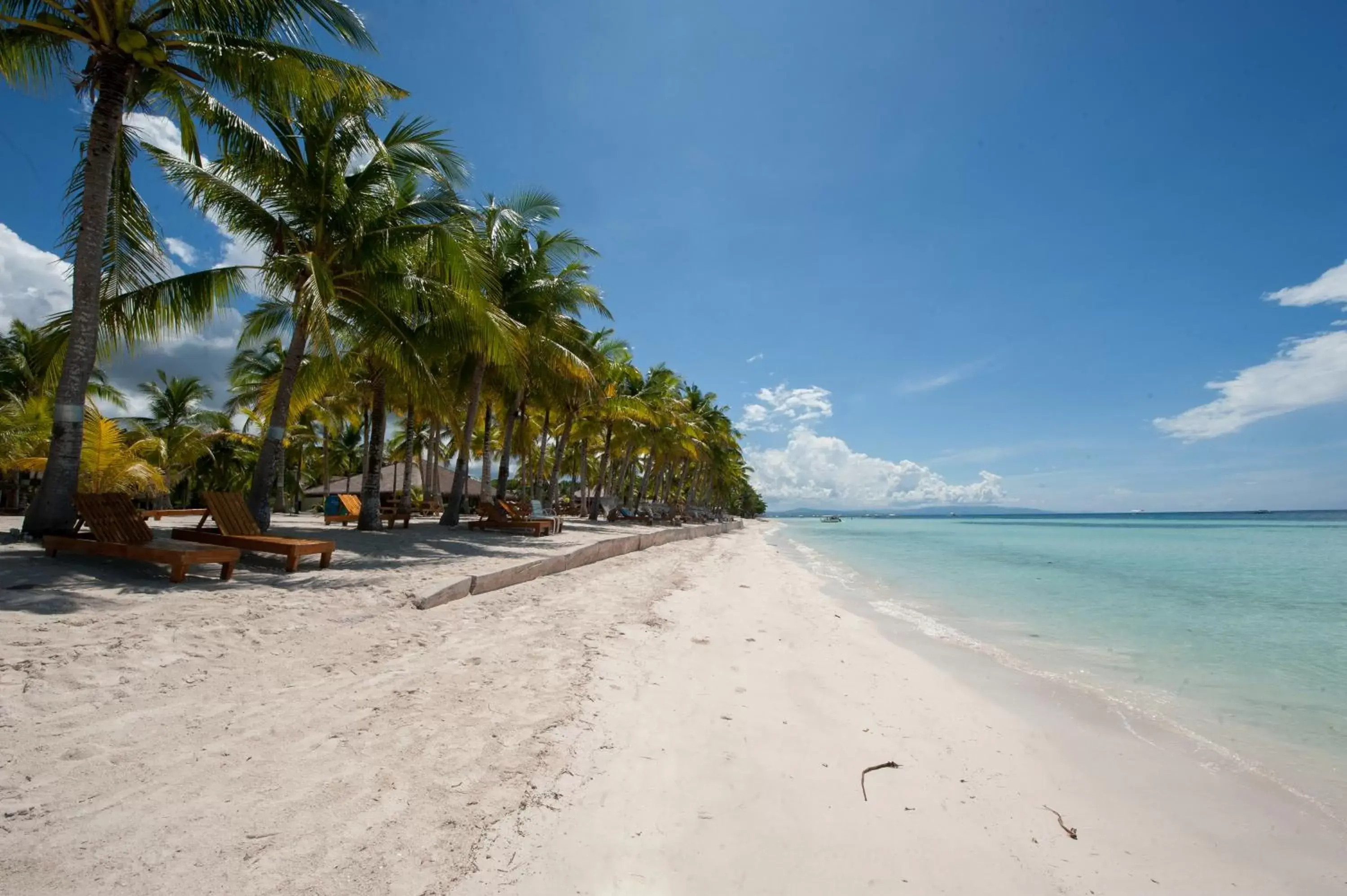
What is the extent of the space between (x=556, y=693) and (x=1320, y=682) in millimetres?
7631

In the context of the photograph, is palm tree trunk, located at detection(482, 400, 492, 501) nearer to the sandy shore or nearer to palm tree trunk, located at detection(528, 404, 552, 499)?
palm tree trunk, located at detection(528, 404, 552, 499)

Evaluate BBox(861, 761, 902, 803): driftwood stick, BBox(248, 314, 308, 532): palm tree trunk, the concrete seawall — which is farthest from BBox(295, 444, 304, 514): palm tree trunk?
BBox(861, 761, 902, 803): driftwood stick

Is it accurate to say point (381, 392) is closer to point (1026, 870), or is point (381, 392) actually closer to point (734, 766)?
point (734, 766)

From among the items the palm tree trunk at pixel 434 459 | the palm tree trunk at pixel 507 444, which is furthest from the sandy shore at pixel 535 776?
the palm tree trunk at pixel 434 459

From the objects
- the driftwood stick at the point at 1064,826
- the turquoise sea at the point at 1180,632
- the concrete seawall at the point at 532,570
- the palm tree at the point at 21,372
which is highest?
the palm tree at the point at 21,372

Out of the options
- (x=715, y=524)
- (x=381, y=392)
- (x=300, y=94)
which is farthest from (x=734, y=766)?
(x=715, y=524)

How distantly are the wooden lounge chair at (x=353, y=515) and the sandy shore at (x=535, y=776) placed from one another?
9108 millimetres

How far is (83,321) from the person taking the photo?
22.8 feet

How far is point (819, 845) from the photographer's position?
254cm

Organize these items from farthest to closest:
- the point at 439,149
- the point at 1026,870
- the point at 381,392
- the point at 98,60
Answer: the point at 381,392 < the point at 439,149 < the point at 98,60 < the point at 1026,870

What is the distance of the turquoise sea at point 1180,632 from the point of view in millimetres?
4594

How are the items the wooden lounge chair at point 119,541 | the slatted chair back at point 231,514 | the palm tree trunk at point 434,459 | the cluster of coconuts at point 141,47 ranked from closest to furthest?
the wooden lounge chair at point 119,541, the cluster of coconuts at point 141,47, the slatted chair back at point 231,514, the palm tree trunk at point 434,459

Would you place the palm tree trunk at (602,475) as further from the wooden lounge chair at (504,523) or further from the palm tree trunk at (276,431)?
the palm tree trunk at (276,431)

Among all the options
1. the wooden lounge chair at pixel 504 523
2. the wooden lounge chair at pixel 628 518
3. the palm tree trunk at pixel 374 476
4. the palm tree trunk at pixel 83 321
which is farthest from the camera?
the wooden lounge chair at pixel 628 518
